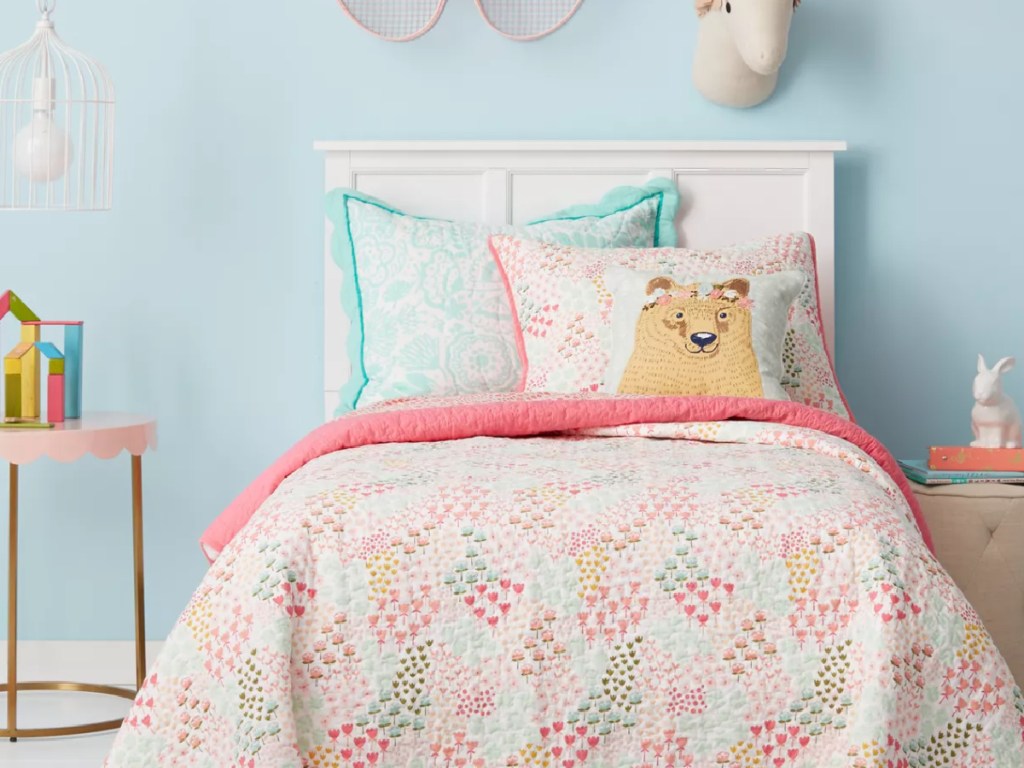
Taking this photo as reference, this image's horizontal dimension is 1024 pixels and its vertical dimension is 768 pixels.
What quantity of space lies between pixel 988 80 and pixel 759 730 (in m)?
2.06

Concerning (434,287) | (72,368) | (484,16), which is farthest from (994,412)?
(72,368)

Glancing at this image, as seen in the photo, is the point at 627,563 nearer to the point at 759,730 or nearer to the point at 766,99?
the point at 759,730

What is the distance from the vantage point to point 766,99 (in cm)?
289

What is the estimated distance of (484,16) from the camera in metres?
2.82

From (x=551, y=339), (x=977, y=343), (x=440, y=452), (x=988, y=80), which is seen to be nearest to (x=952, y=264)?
(x=977, y=343)

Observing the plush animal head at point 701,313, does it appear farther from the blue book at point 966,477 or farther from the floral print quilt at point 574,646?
the floral print quilt at point 574,646

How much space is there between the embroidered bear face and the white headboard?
0.69 m

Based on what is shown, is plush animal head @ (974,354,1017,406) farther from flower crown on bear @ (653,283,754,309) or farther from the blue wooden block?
the blue wooden block

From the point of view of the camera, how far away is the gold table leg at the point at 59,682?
2422mm

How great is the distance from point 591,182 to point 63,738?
168 cm

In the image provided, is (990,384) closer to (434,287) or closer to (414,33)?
(434,287)

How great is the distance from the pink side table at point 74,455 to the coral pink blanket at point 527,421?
20.7 inches

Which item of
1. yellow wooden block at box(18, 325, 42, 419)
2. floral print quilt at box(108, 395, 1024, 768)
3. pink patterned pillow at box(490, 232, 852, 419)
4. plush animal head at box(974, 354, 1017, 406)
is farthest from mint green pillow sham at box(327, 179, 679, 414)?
floral print quilt at box(108, 395, 1024, 768)

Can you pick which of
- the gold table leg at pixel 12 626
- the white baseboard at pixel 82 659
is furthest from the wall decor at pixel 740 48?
the white baseboard at pixel 82 659
